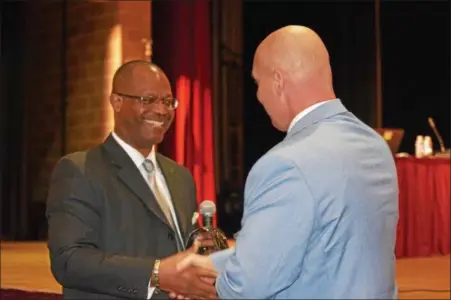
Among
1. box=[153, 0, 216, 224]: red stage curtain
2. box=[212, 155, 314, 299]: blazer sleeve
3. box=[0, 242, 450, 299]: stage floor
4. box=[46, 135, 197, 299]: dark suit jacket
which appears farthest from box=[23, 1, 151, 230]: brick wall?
box=[212, 155, 314, 299]: blazer sleeve

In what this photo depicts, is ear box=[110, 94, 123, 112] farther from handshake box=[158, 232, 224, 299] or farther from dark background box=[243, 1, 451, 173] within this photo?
dark background box=[243, 1, 451, 173]

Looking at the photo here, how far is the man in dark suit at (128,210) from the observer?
1470mm

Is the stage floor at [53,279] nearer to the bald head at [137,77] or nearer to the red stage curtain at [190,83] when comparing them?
the red stage curtain at [190,83]

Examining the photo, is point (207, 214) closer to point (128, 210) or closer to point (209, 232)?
point (209, 232)

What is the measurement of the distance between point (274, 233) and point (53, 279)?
3.78 m

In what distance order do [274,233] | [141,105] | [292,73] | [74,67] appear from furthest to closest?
[74,67]
[141,105]
[292,73]
[274,233]

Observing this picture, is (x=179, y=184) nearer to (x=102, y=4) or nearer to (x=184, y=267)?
(x=184, y=267)

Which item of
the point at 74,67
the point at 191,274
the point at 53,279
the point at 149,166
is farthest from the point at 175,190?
the point at 74,67

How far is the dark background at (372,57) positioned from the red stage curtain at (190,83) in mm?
1481

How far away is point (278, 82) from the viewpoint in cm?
112

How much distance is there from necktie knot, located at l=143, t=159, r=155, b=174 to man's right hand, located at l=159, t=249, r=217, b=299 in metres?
0.29

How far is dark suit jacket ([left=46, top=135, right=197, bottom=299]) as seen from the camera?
1.47m

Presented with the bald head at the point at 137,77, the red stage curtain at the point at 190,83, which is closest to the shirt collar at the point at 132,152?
the bald head at the point at 137,77

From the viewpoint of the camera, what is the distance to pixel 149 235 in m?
1.58
